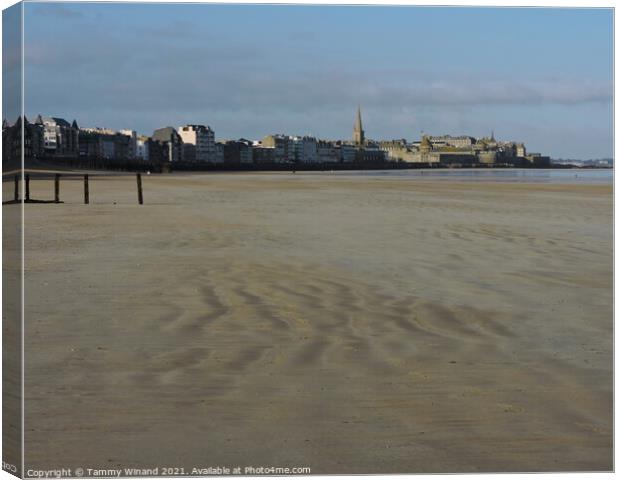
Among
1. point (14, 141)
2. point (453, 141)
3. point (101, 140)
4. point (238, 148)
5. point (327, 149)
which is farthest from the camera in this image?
point (101, 140)

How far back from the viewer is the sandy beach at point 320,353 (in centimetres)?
362

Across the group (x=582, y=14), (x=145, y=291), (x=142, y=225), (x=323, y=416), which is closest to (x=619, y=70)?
(x=582, y=14)

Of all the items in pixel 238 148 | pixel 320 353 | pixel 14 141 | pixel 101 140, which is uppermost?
pixel 101 140

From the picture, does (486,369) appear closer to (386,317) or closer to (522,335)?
(522,335)

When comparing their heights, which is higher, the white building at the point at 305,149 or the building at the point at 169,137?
the building at the point at 169,137

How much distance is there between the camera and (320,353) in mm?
4781

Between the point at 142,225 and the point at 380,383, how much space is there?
819 cm

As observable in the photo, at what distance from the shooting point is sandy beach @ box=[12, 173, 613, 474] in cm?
362

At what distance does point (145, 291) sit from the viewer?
662 centimetres

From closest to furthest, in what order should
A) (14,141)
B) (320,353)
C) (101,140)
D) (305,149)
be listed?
(14,141)
(320,353)
(305,149)
(101,140)

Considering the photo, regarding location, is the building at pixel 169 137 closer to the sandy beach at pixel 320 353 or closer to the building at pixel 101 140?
the building at pixel 101 140

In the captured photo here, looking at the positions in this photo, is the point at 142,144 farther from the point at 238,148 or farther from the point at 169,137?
the point at 169,137

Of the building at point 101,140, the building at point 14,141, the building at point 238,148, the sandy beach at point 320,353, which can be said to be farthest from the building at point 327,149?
the building at point 14,141

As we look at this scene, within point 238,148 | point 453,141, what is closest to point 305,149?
point 238,148
